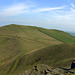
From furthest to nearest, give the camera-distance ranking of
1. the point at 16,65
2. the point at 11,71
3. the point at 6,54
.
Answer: the point at 6,54, the point at 16,65, the point at 11,71

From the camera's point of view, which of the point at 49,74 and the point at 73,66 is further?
the point at 73,66

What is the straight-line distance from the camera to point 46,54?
60.2 meters

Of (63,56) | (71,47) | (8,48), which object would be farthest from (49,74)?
(8,48)

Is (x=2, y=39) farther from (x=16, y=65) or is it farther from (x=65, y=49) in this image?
(x=65, y=49)

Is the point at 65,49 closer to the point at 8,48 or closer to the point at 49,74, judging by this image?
the point at 49,74

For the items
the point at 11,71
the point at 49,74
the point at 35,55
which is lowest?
the point at 11,71

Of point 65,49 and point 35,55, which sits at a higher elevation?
point 65,49

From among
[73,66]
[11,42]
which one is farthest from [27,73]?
[11,42]

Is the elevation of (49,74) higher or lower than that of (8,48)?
higher

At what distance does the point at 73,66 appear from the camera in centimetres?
3192

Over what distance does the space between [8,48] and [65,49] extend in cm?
5163

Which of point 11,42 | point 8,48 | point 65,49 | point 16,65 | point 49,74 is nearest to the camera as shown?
point 49,74

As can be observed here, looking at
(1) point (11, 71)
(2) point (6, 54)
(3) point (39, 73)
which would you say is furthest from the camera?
(2) point (6, 54)

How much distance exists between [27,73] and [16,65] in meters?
26.7
